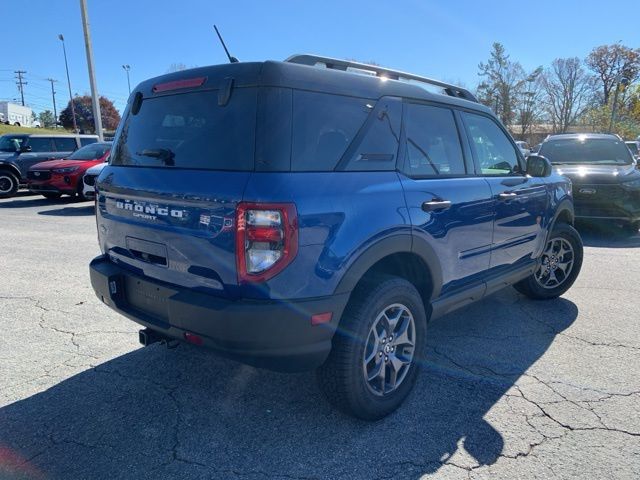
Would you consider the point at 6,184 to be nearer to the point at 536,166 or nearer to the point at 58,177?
the point at 58,177

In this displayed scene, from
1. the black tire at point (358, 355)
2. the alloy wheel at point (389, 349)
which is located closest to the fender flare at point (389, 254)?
the black tire at point (358, 355)

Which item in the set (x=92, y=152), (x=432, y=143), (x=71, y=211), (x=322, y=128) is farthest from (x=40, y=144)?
(x=322, y=128)

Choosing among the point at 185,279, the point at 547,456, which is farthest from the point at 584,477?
the point at 185,279

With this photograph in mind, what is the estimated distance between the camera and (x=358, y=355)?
2.47 metres

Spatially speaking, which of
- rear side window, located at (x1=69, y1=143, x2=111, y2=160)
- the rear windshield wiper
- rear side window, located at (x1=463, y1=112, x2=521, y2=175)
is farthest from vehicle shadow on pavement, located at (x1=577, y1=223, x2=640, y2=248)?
rear side window, located at (x1=69, y1=143, x2=111, y2=160)

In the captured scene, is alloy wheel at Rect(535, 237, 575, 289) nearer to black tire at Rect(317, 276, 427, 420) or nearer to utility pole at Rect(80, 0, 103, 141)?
black tire at Rect(317, 276, 427, 420)

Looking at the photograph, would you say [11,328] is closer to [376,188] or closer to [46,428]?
[46,428]

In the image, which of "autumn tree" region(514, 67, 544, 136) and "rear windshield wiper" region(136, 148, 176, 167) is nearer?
"rear windshield wiper" region(136, 148, 176, 167)

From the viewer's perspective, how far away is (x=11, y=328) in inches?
156

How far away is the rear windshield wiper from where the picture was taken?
2.60 meters

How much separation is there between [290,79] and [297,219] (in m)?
0.73

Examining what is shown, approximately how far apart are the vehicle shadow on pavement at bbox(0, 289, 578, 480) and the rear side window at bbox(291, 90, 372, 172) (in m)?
1.17

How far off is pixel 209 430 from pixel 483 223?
232 cm

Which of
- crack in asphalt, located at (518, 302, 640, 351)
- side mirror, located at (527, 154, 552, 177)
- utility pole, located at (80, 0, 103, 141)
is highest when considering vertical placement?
utility pole, located at (80, 0, 103, 141)
